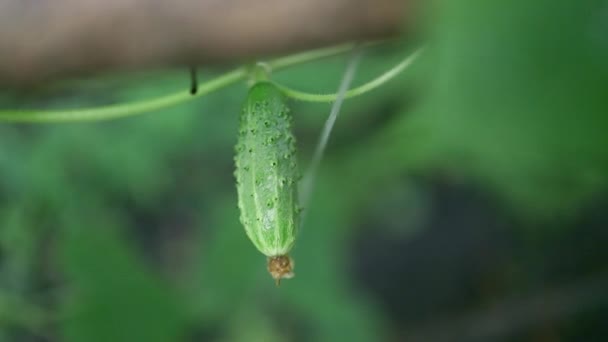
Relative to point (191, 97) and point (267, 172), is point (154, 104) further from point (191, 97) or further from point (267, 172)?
point (267, 172)

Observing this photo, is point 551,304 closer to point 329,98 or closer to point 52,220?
point 52,220

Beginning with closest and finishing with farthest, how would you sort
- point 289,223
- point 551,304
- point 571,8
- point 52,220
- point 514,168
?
point 571,8
point 289,223
point 514,168
point 52,220
point 551,304

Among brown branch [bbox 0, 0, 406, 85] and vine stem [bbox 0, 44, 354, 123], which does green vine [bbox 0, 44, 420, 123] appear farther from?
brown branch [bbox 0, 0, 406, 85]

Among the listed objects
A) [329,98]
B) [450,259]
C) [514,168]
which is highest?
[450,259]

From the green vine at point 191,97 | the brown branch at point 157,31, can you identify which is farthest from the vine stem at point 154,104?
the brown branch at point 157,31

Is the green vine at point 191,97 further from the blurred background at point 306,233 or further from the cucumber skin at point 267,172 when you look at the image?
the blurred background at point 306,233

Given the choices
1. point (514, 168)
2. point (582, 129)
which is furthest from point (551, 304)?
point (582, 129)
